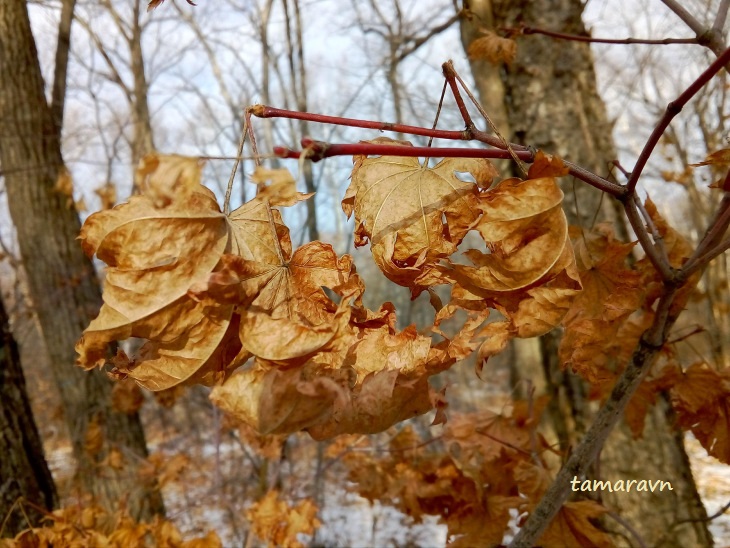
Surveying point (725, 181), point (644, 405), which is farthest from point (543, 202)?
point (644, 405)

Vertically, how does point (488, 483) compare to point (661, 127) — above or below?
below

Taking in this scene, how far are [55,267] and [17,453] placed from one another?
2.06m

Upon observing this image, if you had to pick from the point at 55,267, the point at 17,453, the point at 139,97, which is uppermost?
the point at 139,97

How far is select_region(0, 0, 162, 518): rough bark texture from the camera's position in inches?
137

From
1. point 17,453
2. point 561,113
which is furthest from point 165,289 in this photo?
point 561,113

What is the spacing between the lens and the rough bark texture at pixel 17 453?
1.79 m

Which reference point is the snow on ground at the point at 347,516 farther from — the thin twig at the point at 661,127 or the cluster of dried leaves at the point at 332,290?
the thin twig at the point at 661,127

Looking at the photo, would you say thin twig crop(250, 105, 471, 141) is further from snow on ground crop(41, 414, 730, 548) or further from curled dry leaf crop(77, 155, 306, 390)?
snow on ground crop(41, 414, 730, 548)

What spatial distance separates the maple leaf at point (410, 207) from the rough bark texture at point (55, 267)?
10.8 feet

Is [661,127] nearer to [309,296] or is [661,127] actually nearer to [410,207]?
[410,207]

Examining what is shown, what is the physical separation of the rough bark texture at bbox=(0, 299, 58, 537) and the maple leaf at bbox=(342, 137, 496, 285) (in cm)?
168

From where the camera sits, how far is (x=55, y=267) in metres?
3.61

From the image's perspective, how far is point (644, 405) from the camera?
1501 millimetres

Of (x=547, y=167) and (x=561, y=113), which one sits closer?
(x=547, y=167)
